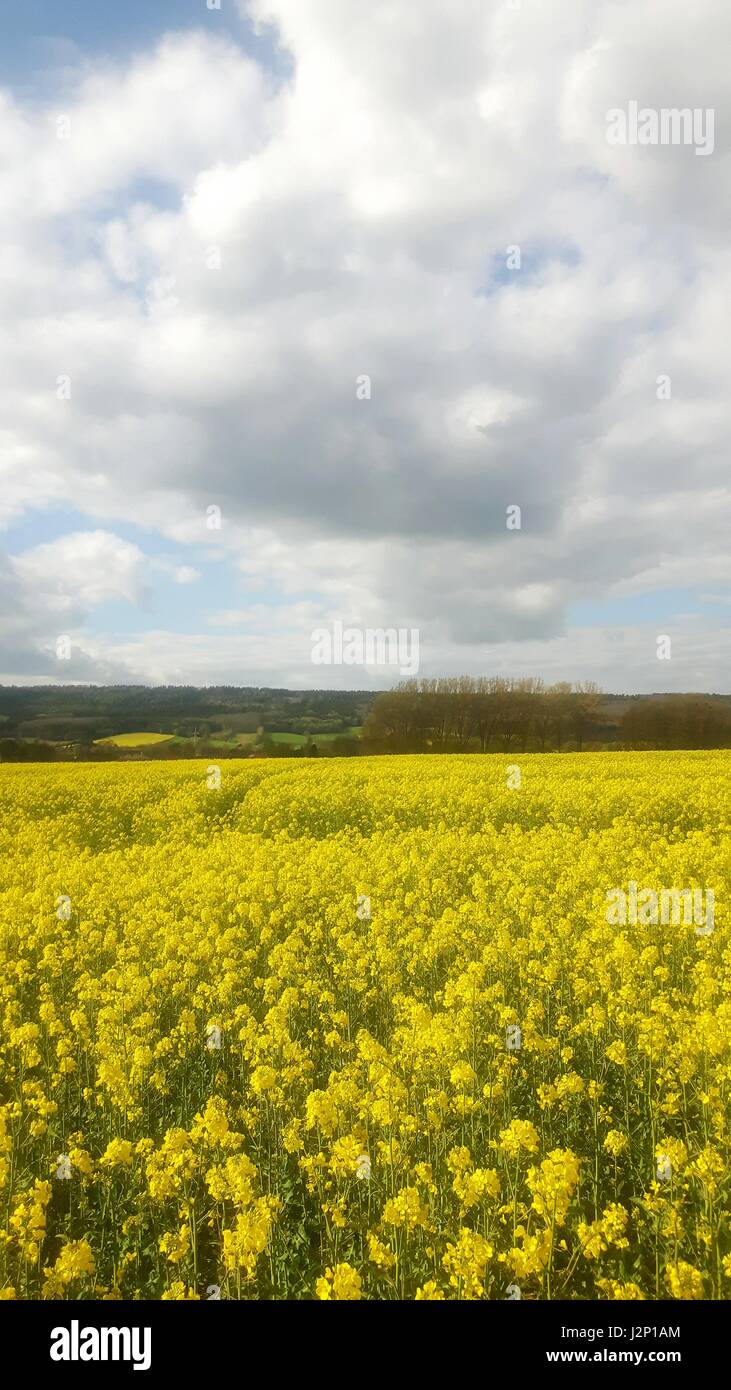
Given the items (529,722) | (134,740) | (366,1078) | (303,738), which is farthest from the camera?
(529,722)

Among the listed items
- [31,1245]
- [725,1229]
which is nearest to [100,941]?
[31,1245]

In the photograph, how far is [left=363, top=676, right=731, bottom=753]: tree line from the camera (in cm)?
5322

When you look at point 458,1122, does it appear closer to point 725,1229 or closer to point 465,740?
point 725,1229

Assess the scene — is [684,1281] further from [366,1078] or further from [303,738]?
[303,738]

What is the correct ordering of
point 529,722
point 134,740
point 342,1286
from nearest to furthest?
point 342,1286 < point 134,740 < point 529,722

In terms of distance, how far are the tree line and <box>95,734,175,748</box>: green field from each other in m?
16.0

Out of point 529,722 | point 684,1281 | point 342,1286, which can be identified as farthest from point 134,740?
point 684,1281

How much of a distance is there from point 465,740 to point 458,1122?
166ft

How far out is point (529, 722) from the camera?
184 ft

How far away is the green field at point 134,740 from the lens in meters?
42.3

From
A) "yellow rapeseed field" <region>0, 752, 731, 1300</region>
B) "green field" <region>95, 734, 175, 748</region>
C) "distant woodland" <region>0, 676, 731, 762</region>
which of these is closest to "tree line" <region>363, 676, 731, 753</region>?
"distant woodland" <region>0, 676, 731, 762</region>

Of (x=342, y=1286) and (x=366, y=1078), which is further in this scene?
(x=366, y=1078)

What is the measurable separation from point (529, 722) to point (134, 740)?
31656mm
